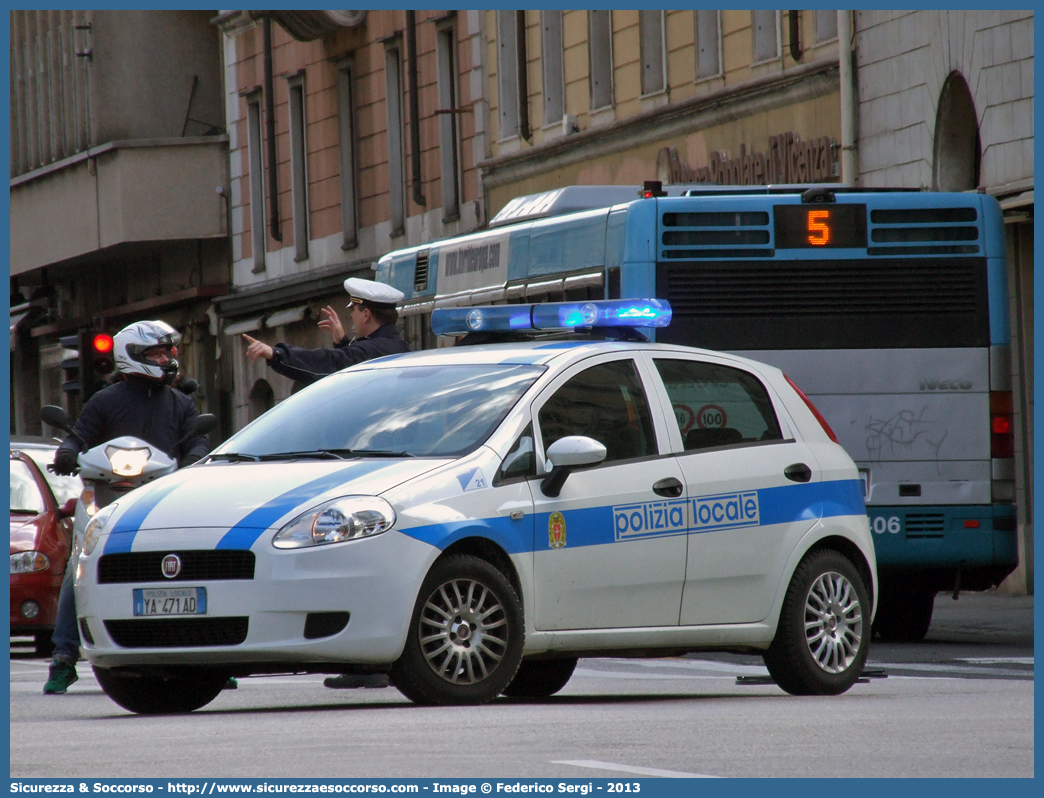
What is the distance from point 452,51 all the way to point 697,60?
7.91 meters

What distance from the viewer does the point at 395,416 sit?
10.6m

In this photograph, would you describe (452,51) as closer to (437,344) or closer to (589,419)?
(437,344)

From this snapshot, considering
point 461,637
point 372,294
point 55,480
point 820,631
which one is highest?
point 372,294

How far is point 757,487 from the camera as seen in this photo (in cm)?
1109

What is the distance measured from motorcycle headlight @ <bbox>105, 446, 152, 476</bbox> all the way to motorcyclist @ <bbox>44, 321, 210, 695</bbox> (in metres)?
0.37

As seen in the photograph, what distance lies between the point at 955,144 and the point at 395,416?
1416 cm

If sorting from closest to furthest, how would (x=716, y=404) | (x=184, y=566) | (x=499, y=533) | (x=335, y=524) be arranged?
(x=335, y=524) → (x=184, y=566) → (x=499, y=533) → (x=716, y=404)

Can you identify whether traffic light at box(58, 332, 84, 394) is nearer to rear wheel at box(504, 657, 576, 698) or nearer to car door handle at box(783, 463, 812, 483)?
rear wheel at box(504, 657, 576, 698)

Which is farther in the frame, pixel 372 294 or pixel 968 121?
pixel 968 121

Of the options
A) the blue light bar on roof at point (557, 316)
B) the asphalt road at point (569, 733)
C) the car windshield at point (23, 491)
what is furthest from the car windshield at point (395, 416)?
the car windshield at point (23, 491)

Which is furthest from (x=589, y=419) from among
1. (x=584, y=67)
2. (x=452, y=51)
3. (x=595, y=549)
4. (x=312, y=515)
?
(x=452, y=51)

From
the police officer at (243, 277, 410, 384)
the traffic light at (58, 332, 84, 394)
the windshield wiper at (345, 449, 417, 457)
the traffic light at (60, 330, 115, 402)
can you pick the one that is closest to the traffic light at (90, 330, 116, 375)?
the traffic light at (60, 330, 115, 402)

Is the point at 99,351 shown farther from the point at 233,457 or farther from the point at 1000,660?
the point at 233,457

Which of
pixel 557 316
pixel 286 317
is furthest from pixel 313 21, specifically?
pixel 557 316
